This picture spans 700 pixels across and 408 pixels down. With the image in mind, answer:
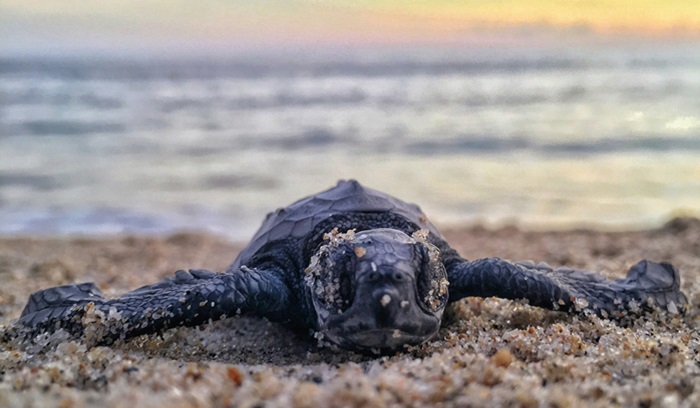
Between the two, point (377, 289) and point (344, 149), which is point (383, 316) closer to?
point (377, 289)

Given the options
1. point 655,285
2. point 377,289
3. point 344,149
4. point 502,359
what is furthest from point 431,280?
point 344,149

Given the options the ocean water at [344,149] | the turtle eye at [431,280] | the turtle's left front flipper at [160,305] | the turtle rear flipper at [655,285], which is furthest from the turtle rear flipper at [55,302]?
the ocean water at [344,149]

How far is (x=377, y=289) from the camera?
241cm

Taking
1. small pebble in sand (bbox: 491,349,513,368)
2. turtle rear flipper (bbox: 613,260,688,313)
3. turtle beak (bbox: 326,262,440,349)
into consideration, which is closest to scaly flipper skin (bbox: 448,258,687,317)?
turtle rear flipper (bbox: 613,260,688,313)

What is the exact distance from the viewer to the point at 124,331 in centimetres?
284

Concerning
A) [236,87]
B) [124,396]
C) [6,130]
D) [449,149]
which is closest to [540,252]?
[124,396]

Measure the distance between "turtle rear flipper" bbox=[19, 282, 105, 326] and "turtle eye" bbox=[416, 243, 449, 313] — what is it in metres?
1.60

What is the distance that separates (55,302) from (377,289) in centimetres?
169

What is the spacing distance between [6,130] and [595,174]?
50.3 feet

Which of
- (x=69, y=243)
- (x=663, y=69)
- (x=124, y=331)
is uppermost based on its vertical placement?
(x=663, y=69)

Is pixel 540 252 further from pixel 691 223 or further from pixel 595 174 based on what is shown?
pixel 595 174

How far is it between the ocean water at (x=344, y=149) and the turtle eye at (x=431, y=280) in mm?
5425

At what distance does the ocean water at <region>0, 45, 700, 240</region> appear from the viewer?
29.1ft

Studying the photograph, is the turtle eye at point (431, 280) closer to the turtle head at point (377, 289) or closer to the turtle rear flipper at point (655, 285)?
the turtle head at point (377, 289)
